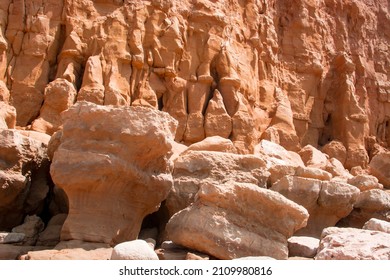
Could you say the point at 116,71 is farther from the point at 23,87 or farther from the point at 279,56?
the point at 279,56

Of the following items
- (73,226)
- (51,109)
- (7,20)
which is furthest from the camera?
(7,20)

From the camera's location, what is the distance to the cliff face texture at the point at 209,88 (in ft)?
17.8

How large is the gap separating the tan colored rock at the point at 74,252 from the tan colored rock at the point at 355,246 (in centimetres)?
185

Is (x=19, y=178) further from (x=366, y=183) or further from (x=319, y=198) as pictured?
(x=366, y=183)

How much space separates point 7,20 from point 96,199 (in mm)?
9320

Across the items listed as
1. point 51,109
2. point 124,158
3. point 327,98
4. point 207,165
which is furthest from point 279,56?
point 124,158

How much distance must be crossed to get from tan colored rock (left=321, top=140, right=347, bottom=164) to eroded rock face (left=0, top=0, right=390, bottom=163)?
0.05m

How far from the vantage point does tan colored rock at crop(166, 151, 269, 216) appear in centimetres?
594

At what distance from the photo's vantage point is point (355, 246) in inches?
159

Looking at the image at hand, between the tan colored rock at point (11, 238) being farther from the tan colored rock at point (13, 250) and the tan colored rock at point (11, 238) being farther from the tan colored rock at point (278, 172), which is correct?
the tan colored rock at point (278, 172)

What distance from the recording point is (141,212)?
5.39 m

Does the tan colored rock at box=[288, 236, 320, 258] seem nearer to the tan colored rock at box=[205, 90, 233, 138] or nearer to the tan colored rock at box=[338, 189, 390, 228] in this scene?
the tan colored rock at box=[338, 189, 390, 228]

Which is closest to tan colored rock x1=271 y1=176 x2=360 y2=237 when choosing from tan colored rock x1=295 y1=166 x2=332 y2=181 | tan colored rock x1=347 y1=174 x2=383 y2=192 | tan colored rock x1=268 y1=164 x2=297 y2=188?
tan colored rock x1=295 y1=166 x2=332 y2=181

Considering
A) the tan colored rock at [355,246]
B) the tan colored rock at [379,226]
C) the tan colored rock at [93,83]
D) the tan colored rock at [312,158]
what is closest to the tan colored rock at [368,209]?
the tan colored rock at [379,226]
